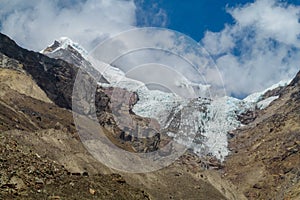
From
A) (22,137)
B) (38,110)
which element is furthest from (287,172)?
(22,137)

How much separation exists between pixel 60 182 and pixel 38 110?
11316 centimetres

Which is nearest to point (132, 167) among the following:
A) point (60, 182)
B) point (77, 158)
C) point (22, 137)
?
point (77, 158)

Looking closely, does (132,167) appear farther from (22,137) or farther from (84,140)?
(22,137)

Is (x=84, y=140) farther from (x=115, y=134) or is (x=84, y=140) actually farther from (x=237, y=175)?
(x=237, y=175)

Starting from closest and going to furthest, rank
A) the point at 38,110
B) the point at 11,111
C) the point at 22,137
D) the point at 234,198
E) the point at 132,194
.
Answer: the point at 132,194, the point at 22,137, the point at 11,111, the point at 234,198, the point at 38,110

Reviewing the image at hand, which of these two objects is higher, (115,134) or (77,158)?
(115,134)

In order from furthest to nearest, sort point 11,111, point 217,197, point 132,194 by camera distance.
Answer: point 11,111
point 217,197
point 132,194

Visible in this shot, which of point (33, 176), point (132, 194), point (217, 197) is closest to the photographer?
point (33, 176)

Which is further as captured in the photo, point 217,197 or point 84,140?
point 84,140

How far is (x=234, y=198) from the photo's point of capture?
144m

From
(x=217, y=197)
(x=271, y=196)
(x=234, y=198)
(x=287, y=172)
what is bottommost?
(x=217, y=197)

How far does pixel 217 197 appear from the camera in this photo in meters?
123

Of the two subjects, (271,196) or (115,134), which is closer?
(271,196)

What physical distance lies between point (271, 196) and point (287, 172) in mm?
16249
